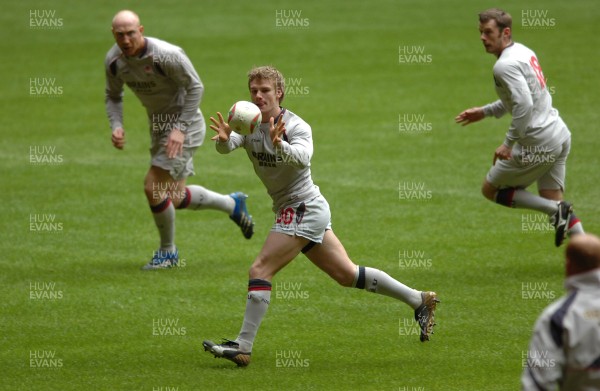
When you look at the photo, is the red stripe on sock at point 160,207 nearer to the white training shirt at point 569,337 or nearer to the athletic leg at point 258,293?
the athletic leg at point 258,293

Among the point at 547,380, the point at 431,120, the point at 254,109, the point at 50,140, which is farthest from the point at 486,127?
the point at 547,380

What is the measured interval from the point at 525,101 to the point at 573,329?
541 centimetres

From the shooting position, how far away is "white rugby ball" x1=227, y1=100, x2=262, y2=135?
26.2 feet

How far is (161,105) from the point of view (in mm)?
11898

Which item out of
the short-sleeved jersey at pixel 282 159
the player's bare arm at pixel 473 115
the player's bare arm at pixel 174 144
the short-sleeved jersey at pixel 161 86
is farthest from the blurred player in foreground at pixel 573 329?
the short-sleeved jersey at pixel 161 86

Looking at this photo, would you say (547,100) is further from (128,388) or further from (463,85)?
(463,85)

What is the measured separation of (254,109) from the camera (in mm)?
8047

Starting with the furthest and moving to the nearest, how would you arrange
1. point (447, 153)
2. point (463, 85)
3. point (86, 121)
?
point (463, 85)
point (86, 121)
point (447, 153)

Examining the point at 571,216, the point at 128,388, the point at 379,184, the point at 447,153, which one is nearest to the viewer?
the point at 128,388

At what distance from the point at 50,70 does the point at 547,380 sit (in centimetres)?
1989

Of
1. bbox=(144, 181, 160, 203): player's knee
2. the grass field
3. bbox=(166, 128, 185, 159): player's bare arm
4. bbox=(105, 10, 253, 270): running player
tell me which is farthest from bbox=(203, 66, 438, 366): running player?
bbox=(144, 181, 160, 203): player's knee

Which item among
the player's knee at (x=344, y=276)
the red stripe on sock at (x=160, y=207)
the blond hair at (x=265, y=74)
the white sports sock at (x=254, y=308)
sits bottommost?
the white sports sock at (x=254, y=308)

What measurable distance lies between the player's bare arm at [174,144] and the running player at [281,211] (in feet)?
8.58

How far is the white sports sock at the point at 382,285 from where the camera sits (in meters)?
8.66
